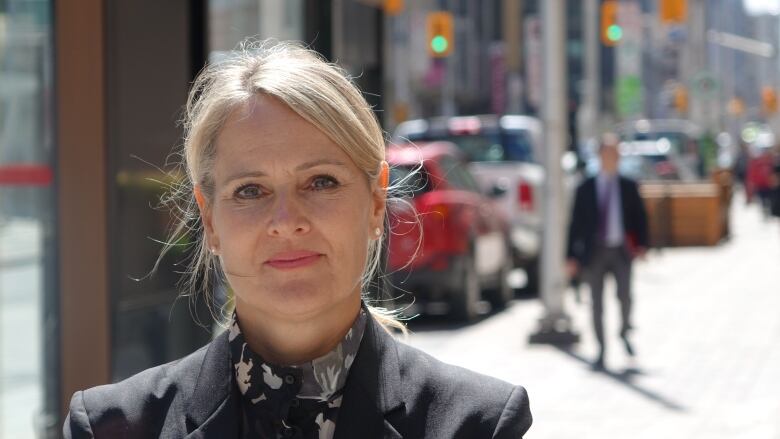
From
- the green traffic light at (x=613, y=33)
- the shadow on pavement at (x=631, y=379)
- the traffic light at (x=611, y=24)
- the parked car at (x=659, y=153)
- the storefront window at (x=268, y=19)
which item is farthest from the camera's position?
the green traffic light at (x=613, y=33)

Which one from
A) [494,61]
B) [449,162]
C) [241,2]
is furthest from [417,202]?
[494,61]

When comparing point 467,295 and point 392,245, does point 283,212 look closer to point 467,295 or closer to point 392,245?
point 392,245

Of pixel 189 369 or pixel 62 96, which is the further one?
pixel 62 96

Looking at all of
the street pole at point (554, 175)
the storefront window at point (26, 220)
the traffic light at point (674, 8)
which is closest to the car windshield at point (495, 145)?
the street pole at point (554, 175)

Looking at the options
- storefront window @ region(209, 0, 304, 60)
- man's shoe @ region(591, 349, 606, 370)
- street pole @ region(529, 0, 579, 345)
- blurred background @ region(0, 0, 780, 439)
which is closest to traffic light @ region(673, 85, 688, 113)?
blurred background @ region(0, 0, 780, 439)

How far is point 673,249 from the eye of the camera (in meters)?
25.8

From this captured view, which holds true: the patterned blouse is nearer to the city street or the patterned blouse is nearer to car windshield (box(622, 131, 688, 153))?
the city street

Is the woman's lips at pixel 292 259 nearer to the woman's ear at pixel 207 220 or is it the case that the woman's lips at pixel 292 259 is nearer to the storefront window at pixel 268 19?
the woman's ear at pixel 207 220

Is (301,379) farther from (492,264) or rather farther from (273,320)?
(492,264)

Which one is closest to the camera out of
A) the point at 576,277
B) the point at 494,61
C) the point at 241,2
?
the point at 241,2

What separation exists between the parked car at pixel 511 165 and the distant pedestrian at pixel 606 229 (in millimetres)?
4780

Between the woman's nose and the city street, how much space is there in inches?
250

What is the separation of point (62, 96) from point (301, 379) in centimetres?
386

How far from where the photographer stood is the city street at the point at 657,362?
8.66 m
